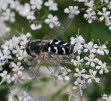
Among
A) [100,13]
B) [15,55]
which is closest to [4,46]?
[15,55]

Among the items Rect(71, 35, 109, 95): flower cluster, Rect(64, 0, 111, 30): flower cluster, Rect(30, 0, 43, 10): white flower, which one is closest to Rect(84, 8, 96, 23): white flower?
Rect(64, 0, 111, 30): flower cluster

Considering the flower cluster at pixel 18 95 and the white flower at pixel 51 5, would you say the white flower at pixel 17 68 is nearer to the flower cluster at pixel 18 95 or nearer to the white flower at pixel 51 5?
the flower cluster at pixel 18 95

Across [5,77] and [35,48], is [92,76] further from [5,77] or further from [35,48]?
[5,77]

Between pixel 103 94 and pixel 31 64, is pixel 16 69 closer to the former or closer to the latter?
pixel 31 64

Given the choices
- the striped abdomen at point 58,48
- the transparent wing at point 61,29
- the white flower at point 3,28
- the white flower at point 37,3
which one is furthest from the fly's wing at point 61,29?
the white flower at point 3,28

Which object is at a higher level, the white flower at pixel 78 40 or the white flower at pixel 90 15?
the white flower at pixel 90 15

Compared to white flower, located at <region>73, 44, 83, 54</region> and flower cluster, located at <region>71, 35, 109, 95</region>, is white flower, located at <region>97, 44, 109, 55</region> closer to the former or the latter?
flower cluster, located at <region>71, 35, 109, 95</region>

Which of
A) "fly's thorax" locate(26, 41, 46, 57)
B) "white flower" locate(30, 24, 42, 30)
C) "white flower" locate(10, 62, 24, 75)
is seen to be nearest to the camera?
"fly's thorax" locate(26, 41, 46, 57)
